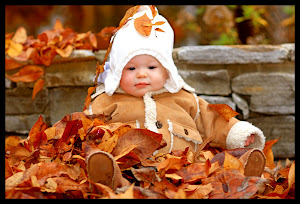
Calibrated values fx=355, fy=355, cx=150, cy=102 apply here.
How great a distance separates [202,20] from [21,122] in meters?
1.61

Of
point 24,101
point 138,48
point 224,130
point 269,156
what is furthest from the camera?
point 24,101

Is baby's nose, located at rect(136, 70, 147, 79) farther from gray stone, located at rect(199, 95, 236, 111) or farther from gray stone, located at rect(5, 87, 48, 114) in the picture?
gray stone, located at rect(5, 87, 48, 114)

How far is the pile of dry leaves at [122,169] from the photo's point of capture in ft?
3.37

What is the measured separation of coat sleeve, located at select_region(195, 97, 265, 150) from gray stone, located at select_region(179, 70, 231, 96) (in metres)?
0.35

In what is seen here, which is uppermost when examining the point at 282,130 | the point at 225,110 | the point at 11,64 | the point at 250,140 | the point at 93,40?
the point at 93,40

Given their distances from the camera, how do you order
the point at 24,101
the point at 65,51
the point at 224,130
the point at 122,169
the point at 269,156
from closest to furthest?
the point at 122,169 → the point at 224,130 → the point at 269,156 → the point at 65,51 → the point at 24,101

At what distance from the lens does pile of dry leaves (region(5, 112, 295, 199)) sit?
40.4 inches

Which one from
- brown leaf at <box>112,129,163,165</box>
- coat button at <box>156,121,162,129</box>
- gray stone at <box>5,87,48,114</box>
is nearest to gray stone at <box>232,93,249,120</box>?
coat button at <box>156,121,162,129</box>

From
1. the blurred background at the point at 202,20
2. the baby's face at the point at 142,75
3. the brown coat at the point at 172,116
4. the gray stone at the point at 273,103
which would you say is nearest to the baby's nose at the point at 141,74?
the baby's face at the point at 142,75

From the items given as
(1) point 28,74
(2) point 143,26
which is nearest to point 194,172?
(2) point 143,26

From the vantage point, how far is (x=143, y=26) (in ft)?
4.73

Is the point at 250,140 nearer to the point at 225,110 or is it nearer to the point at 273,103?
the point at 225,110
